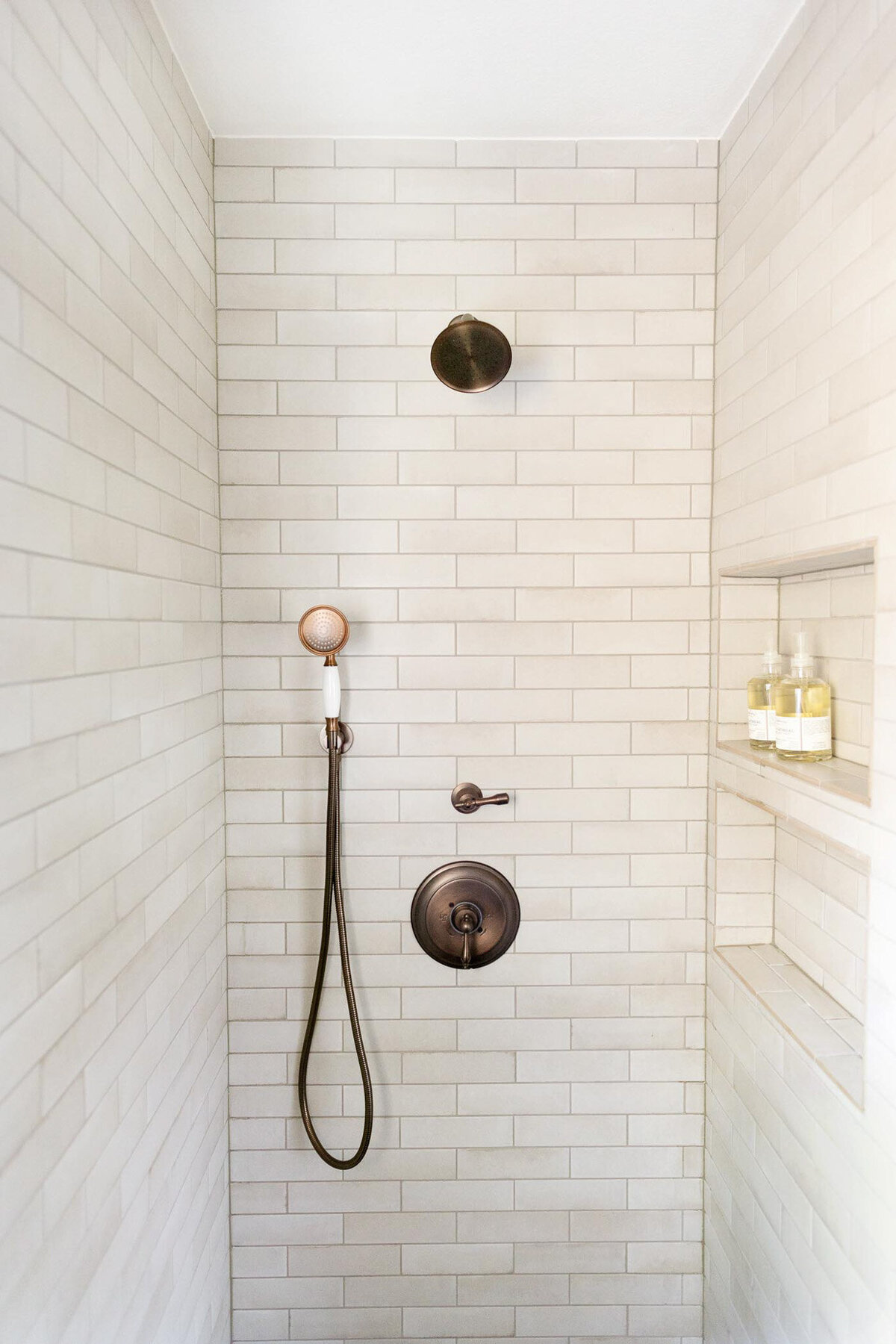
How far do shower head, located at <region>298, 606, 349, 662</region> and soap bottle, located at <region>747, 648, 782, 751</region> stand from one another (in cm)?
78

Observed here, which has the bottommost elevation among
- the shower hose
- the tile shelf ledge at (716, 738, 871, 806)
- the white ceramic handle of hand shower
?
the shower hose

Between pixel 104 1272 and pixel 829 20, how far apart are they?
205 centimetres

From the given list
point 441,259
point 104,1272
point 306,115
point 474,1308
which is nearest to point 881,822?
point 104,1272

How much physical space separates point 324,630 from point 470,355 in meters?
0.59

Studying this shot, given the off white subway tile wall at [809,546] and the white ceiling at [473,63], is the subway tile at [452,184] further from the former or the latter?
the off white subway tile wall at [809,546]

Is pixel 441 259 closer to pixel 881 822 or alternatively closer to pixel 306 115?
pixel 306 115

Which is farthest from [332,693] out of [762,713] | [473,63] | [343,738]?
[473,63]

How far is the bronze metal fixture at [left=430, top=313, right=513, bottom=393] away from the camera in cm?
147

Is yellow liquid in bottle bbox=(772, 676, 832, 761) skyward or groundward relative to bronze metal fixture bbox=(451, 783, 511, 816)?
skyward

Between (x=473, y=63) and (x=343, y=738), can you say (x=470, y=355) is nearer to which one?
(x=473, y=63)

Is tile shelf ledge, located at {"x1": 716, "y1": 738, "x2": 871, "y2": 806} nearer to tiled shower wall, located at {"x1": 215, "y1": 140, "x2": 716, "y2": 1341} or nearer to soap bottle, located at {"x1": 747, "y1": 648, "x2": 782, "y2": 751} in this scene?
soap bottle, located at {"x1": 747, "y1": 648, "x2": 782, "y2": 751}

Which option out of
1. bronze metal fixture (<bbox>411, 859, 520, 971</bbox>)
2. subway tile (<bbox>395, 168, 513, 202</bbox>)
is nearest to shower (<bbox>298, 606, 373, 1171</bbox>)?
bronze metal fixture (<bbox>411, 859, 520, 971</bbox>)

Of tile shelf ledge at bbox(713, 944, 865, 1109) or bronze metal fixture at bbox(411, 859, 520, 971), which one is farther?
bronze metal fixture at bbox(411, 859, 520, 971)

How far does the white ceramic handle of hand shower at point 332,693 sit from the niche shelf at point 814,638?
30.3 inches
